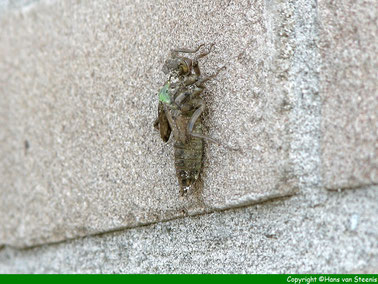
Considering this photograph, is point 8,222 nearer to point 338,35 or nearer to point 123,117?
point 123,117

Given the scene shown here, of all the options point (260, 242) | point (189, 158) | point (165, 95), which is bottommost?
point (260, 242)

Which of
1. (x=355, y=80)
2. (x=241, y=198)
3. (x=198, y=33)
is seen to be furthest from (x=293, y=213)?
(x=198, y=33)

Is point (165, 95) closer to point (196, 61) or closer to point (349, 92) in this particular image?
point (196, 61)

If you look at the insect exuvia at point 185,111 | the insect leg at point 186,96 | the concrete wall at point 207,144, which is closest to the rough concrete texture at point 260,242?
the concrete wall at point 207,144

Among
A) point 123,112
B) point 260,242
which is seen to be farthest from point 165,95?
point 260,242

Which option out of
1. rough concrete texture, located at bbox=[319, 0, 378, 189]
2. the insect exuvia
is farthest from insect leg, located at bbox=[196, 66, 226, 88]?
rough concrete texture, located at bbox=[319, 0, 378, 189]
